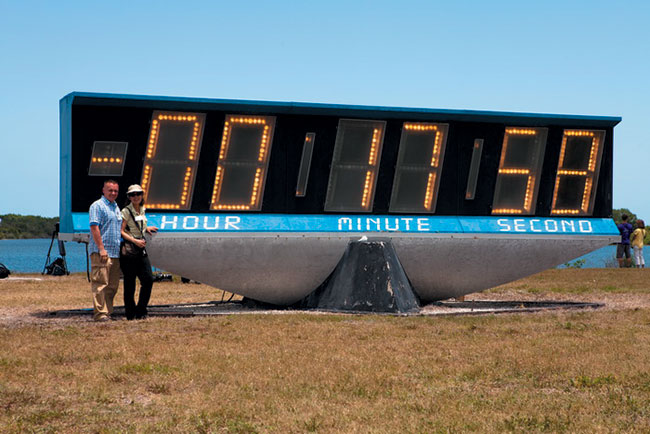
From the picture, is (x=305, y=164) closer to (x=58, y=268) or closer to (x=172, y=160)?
(x=172, y=160)

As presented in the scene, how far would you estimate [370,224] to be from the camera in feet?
50.4

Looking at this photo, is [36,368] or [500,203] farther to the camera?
[500,203]

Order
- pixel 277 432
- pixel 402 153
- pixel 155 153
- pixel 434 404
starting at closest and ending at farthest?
1. pixel 277 432
2. pixel 434 404
3. pixel 155 153
4. pixel 402 153

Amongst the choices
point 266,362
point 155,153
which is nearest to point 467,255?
point 155,153

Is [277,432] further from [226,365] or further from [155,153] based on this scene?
[155,153]

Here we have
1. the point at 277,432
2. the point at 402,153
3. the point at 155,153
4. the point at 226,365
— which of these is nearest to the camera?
the point at 277,432

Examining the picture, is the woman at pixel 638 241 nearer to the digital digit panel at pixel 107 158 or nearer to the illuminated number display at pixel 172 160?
the illuminated number display at pixel 172 160

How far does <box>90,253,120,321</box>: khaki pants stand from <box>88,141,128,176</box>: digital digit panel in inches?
64.2

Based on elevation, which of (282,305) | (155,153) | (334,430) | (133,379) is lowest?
(282,305)

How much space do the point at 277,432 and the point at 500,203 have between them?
10.7 m

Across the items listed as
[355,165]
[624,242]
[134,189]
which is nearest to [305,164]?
[355,165]

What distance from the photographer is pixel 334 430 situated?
6145 mm

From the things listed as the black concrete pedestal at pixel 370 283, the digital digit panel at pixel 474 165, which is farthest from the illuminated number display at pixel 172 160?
the digital digit panel at pixel 474 165

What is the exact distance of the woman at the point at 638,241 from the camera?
1141 inches
